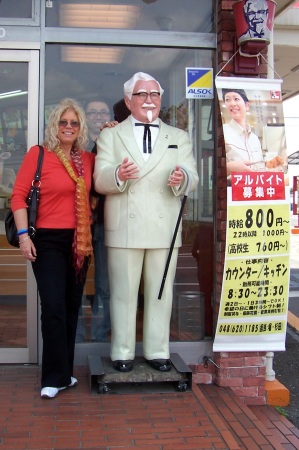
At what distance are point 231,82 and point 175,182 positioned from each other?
915 millimetres

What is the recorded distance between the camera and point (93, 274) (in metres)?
4.71

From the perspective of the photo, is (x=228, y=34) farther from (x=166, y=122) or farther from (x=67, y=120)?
(x=67, y=120)

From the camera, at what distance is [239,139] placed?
4.30 m

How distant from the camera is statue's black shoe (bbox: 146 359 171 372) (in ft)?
Answer: 13.7

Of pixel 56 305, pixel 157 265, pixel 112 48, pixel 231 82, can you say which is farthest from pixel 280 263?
pixel 112 48

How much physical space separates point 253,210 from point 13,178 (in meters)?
1.86

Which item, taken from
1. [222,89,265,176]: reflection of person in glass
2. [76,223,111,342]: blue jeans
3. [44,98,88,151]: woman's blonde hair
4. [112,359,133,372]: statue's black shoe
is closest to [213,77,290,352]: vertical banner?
[222,89,265,176]: reflection of person in glass

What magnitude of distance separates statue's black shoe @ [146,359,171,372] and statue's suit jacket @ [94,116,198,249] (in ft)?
2.62

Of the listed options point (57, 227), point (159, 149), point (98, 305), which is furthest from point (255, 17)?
point (98, 305)

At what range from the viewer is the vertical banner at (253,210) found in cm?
429

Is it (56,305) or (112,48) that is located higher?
(112,48)

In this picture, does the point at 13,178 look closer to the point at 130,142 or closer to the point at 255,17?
the point at 130,142

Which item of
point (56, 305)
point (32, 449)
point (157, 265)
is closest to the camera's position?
point (32, 449)

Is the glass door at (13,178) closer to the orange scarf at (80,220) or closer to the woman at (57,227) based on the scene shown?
the woman at (57,227)
